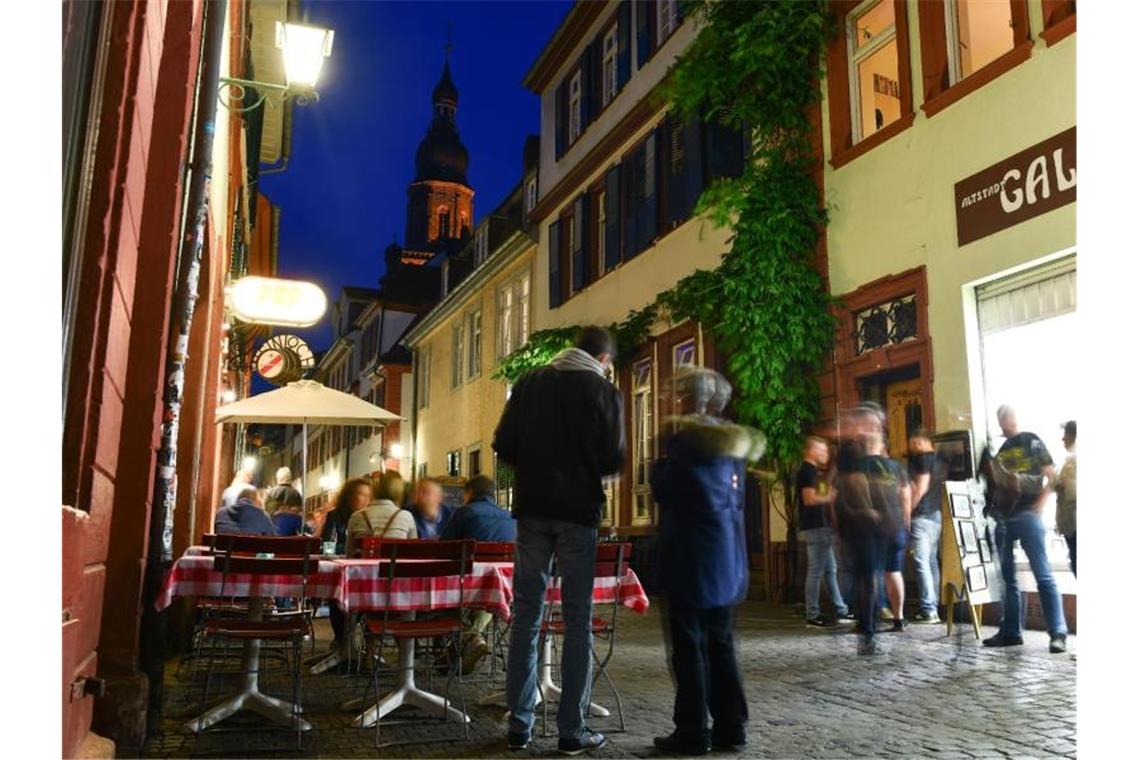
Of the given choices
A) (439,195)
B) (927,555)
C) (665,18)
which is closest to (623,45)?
(665,18)

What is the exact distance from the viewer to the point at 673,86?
12.8 meters

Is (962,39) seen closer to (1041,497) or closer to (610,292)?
(1041,497)

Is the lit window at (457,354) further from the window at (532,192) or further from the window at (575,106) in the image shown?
the window at (575,106)

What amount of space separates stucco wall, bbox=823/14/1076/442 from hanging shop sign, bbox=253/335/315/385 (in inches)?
336

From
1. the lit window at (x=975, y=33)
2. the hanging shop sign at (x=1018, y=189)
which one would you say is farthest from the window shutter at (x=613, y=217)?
the hanging shop sign at (x=1018, y=189)

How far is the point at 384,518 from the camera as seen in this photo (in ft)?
24.3

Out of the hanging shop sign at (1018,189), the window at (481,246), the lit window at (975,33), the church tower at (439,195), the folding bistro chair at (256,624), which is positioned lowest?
the folding bistro chair at (256,624)

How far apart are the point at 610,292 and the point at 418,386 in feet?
45.4

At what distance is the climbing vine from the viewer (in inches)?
429

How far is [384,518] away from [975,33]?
729 cm

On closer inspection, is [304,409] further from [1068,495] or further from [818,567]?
[1068,495]

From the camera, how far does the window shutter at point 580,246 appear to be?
59.2 feet

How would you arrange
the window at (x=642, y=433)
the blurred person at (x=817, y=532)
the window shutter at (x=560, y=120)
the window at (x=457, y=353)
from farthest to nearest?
1. the window at (x=457, y=353)
2. the window shutter at (x=560, y=120)
3. the window at (x=642, y=433)
4. the blurred person at (x=817, y=532)

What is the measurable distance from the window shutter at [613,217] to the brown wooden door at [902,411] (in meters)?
7.07
